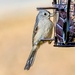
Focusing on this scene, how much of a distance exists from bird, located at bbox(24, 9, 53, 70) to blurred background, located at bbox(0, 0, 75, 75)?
0.76 meters

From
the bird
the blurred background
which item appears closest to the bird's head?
the bird

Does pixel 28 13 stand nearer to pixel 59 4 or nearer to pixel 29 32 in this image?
pixel 29 32

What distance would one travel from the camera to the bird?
1632 mm

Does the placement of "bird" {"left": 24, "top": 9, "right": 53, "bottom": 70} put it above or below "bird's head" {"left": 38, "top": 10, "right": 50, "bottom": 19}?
below

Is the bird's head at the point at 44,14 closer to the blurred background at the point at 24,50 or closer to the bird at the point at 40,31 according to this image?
the bird at the point at 40,31

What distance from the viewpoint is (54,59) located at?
245 cm

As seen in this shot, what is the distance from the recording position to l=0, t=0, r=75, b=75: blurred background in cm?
244

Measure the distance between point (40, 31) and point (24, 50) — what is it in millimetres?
812

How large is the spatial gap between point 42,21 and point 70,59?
83cm

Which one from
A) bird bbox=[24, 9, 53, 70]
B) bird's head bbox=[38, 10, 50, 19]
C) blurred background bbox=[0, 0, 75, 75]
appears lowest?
blurred background bbox=[0, 0, 75, 75]

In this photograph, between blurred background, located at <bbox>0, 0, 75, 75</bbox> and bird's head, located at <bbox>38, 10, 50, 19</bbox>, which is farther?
blurred background, located at <bbox>0, 0, 75, 75</bbox>

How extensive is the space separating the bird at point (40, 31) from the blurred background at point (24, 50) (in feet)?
2.48

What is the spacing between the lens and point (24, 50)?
8.18 ft

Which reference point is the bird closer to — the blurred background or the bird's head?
the bird's head
